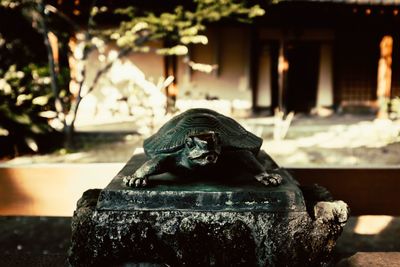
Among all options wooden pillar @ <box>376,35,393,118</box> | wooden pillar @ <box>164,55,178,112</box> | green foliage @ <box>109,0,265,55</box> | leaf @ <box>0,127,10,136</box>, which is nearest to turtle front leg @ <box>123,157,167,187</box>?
green foliage @ <box>109,0,265,55</box>

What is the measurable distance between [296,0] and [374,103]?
435 cm

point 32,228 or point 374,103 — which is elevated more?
point 32,228

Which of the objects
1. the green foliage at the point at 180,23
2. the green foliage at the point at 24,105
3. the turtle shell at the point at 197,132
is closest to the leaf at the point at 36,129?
the green foliage at the point at 24,105

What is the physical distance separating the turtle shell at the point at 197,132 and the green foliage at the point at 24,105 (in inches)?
184

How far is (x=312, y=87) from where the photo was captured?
10.8m

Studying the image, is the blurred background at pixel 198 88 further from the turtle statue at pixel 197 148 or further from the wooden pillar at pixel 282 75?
the turtle statue at pixel 197 148

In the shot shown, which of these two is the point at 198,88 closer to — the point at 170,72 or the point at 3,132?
the point at 170,72

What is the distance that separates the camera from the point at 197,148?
5.57 ft

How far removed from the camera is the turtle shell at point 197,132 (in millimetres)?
1879

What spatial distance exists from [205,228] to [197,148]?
35 centimetres

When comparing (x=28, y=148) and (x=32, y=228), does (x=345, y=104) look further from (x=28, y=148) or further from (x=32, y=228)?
(x=32, y=228)

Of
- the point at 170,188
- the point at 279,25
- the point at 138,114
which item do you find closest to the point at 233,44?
the point at 279,25

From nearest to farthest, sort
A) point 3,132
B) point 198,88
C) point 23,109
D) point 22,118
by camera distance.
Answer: point 3,132
point 22,118
point 23,109
point 198,88

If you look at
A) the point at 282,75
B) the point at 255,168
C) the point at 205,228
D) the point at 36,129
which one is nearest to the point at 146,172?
the point at 205,228
